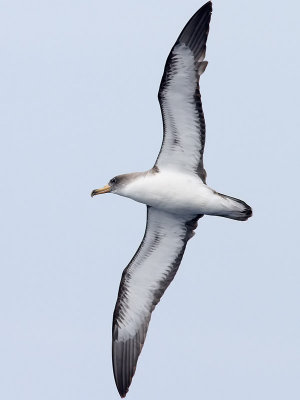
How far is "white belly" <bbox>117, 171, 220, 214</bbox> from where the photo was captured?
21.6m

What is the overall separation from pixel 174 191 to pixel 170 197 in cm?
16

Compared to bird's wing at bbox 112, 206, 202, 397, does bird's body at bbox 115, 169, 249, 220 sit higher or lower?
higher

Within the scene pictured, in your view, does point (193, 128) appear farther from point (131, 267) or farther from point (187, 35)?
point (131, 267)

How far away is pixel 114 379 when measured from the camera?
2309cm

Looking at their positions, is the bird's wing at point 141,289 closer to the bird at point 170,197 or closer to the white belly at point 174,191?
the bird at point 170,197

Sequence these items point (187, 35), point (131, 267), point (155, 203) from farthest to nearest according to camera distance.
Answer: point (131, 267) < point (155, 203) < point (187, 35)

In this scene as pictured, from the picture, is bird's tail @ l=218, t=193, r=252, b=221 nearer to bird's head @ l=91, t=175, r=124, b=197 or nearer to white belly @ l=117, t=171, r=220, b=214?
white belly @ l=117, t=171, r=220, b=214

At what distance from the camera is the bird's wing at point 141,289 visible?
23.0 metres

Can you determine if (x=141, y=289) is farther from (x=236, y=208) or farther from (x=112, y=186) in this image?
(x=236, y=208)

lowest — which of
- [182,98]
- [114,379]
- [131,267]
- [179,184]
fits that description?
[114,379]

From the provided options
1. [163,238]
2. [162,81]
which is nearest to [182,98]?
[162,81]

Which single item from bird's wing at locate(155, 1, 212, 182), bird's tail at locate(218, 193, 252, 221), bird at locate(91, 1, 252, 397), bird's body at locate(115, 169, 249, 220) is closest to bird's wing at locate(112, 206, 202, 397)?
bird at locate(91, 1, 252, 397)

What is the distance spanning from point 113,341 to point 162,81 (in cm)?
638

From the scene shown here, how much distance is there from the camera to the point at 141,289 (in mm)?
23391
